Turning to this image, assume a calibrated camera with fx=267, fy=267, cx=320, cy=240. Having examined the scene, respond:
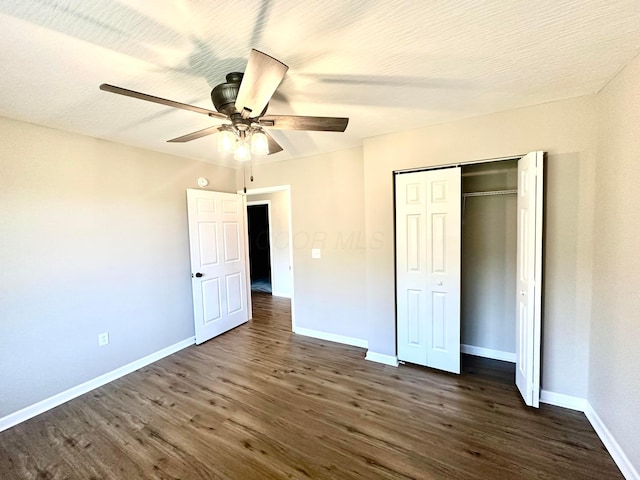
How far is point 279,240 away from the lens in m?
6.04

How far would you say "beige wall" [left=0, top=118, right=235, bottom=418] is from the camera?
216 centimetres

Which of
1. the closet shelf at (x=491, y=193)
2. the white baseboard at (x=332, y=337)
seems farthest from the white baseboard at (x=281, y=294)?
the closet shelf at (x=491, y=193)

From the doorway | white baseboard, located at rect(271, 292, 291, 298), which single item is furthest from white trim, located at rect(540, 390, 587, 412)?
white baseboard, located at rect(271, 292, 291, 298)

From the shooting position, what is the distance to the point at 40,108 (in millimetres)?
1981

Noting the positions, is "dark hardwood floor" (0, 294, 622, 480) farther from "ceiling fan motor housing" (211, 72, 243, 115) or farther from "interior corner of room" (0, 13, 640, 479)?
"ceiling fan motor housing" (211, 72, 243, 115)

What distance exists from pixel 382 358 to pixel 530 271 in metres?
1.67

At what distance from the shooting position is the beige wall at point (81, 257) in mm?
2164

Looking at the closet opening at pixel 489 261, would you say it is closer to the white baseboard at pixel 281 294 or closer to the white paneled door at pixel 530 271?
the white paneled door at pixel 530 271

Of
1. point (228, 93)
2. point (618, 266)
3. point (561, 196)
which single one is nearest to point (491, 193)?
point (561, 196)

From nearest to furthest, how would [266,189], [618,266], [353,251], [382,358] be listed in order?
1. [618,266]
2. [382,358]
3. [353,251]
4. [266,189]

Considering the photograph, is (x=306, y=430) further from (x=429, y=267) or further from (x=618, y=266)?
(x=618, y=266)

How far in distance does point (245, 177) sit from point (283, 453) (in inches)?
137

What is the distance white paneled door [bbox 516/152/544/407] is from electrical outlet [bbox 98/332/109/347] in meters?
3.88

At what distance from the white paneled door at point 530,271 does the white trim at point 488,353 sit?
2.29ft
